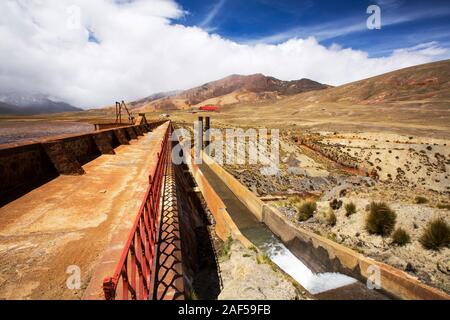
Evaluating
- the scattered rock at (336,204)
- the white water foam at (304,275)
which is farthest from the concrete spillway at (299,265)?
the scattered rock at (336,204)

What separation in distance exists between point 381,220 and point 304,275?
419cm

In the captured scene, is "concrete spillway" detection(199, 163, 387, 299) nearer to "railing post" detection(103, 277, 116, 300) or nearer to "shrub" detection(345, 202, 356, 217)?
"shrub" detection(345, 202, 356, 217)

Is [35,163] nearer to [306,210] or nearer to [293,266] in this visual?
[293,266]

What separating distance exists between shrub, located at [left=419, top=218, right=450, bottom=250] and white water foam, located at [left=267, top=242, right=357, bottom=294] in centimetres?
302

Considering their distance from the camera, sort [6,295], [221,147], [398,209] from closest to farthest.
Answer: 1. [6,295]
2. [398,209]
3. [221,147]

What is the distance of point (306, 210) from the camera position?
1504 cm

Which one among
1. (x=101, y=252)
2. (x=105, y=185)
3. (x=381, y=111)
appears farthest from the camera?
(x=381, y=111)

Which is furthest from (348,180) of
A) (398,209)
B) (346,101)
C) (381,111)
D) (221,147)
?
(346,101)

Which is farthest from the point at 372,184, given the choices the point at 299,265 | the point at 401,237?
the point at 299,265

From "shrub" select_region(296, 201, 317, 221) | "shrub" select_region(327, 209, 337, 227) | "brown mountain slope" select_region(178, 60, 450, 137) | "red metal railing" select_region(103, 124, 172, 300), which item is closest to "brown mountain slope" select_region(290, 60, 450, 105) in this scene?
"brown mountain slope" select_region(178, 60, 450, 137)

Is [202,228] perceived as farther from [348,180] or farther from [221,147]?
[221,147]

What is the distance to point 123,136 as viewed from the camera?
56.3ft

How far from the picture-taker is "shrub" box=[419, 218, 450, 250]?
9414 millimetres

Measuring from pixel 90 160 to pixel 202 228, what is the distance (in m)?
6.25
